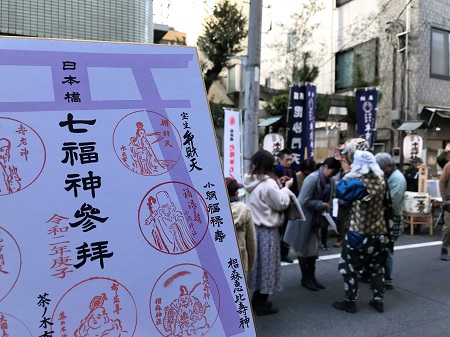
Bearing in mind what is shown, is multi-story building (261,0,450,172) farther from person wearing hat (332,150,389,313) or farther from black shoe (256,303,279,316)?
black shoe (256,303,279,316)

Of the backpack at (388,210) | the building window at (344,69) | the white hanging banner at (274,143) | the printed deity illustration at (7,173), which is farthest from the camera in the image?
the building window at (344,69)

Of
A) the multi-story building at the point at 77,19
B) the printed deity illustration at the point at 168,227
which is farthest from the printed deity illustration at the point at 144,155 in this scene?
the multi-story building at the point at 77,19

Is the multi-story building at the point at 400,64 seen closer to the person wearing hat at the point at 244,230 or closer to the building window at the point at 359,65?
the building window at the point at 359,65

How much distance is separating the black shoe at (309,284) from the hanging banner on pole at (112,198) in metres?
3.39

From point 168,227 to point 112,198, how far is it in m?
0.29

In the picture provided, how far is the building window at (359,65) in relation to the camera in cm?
1441

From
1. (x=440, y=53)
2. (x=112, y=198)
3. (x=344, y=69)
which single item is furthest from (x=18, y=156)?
(x=344, y=69)

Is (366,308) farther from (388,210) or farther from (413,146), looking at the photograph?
(413,146)

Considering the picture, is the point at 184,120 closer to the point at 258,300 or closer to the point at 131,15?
the point at 258,300

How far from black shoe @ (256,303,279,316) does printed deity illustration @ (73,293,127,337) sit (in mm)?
2798

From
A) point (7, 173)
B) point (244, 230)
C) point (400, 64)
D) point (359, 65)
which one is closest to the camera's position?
point (7, 173)

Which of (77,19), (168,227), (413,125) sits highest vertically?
(77,19)

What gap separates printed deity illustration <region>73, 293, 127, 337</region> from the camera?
1497 millimetres

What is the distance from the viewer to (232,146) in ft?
22.7
